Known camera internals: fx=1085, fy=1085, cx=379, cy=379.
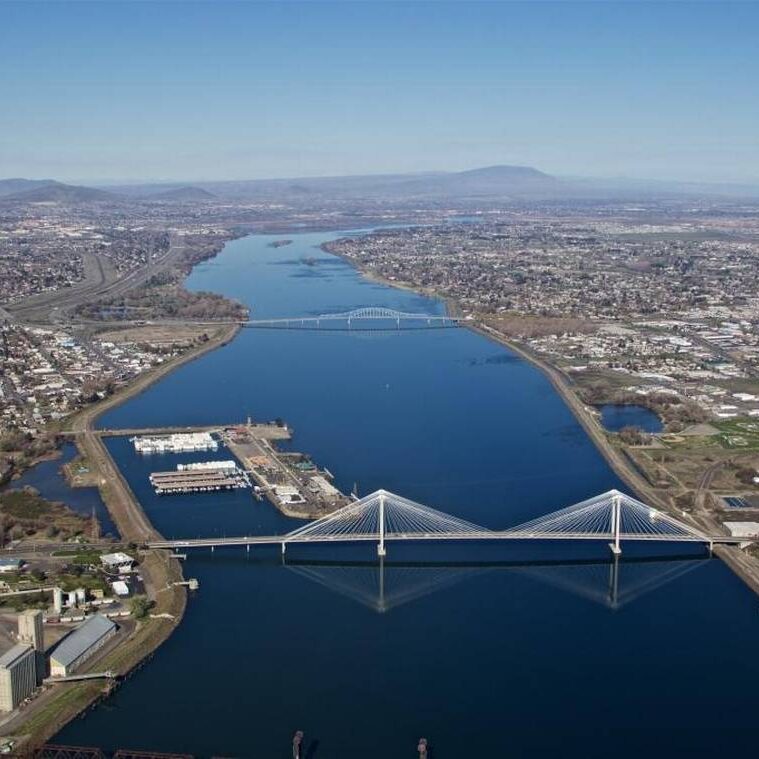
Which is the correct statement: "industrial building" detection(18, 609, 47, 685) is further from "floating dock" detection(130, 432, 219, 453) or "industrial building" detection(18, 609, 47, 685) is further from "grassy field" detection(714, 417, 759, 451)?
"grassy field" detection(714, 417, 759, 451)

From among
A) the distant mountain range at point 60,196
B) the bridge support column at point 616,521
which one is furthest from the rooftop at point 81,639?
the distant mountain range at point 60,196

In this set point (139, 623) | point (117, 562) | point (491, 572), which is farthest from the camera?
point (491, 572)

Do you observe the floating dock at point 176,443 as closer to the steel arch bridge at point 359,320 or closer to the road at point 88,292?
the steel arch bridge at point 359,320

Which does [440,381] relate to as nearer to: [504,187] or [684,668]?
[684,668]

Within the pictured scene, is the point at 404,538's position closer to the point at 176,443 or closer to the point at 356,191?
the point at 176,443

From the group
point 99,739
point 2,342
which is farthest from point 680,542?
point 2,342

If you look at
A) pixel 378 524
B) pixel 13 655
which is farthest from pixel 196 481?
pixel 13 655
